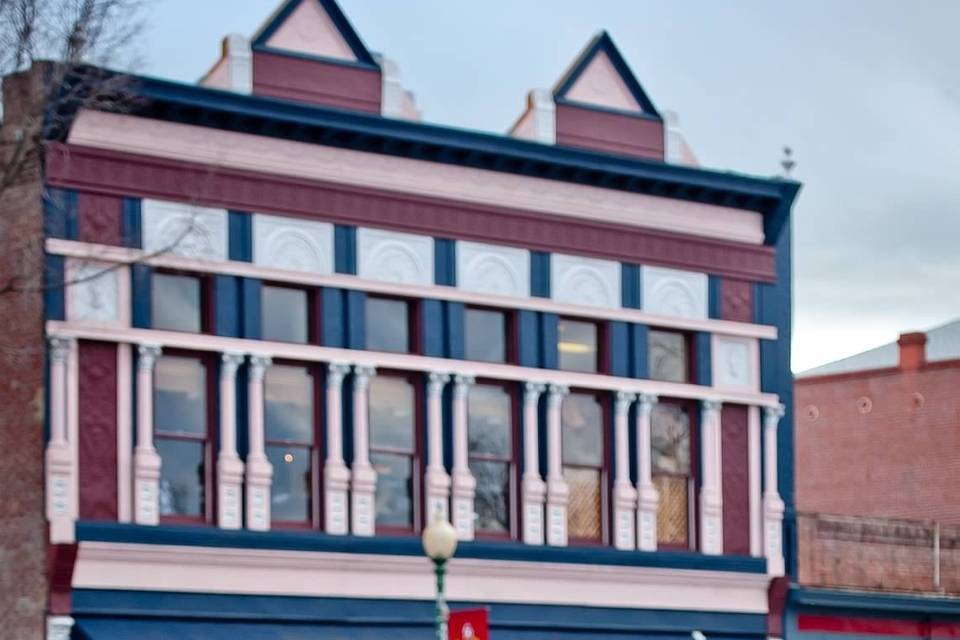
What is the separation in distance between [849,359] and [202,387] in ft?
88.9

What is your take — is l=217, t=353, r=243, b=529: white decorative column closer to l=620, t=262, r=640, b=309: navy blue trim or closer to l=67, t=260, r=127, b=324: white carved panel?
l=67, t=260, r=127, b=324: white carved panel

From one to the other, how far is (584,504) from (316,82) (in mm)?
7286

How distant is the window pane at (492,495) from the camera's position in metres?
34.3

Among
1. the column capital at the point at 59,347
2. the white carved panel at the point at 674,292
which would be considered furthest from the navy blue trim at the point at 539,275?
the column capital at the point at 59,347

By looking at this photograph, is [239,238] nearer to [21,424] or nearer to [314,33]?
[314,33]

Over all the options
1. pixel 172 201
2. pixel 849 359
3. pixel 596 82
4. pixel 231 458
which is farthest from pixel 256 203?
pixel 849 359

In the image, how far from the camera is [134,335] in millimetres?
31094

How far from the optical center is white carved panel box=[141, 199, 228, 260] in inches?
1242

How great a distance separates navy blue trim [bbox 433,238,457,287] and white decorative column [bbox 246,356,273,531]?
323 cm

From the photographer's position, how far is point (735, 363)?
3700 centimetres

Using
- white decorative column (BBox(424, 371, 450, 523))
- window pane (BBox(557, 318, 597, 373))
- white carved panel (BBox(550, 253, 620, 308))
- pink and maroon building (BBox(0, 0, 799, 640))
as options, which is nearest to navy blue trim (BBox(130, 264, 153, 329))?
pink and maroon building (BBox(0, 0, 799, 640))

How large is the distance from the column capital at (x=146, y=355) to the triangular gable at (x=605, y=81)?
8.33 metres

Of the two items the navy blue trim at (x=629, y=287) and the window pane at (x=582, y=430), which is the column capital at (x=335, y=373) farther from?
the navy blue trim at (x=629, y=287)

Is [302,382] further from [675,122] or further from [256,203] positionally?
[675,122]
